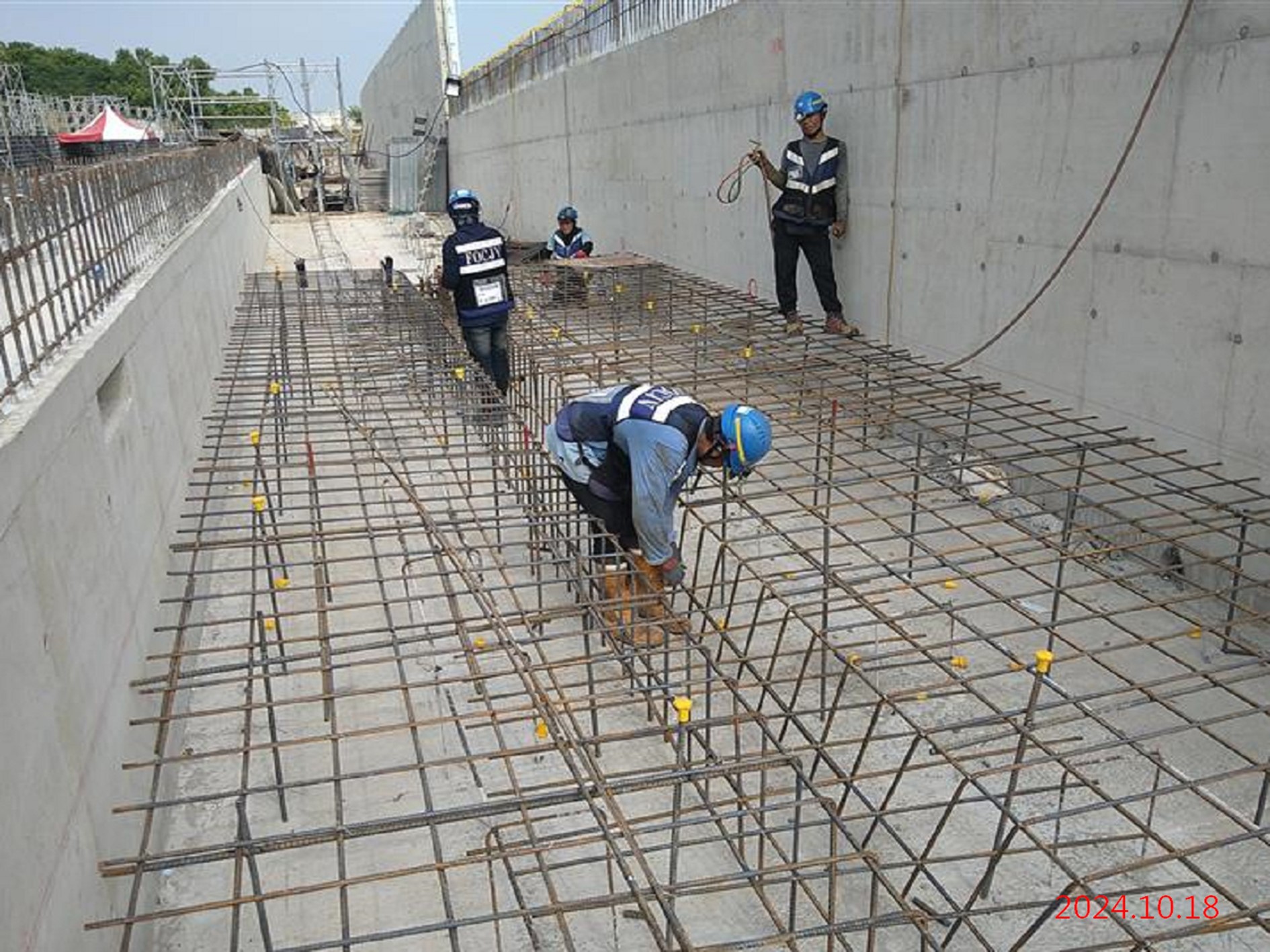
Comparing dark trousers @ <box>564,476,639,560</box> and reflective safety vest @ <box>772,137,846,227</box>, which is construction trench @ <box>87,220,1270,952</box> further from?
reflective safety vest @ <box>772,137,846,227</box>

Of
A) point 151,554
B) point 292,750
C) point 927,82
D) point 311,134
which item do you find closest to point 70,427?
point 151,554

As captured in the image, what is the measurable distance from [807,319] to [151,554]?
618 cm

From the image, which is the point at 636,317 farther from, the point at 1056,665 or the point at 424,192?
the point at 424,192

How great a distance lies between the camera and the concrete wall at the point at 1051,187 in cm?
518

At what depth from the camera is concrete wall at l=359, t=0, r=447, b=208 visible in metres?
30.2

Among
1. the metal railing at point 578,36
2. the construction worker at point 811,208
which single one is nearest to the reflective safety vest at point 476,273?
the construction worker at point 811,208

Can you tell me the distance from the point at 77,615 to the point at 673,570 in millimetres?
2551

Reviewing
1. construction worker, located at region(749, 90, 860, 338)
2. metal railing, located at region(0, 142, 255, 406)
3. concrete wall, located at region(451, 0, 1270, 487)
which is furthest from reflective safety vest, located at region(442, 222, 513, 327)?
concrete wall, located at region(451, 0, 1270, 487)

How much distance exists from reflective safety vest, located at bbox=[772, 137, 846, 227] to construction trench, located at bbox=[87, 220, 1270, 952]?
1.68m

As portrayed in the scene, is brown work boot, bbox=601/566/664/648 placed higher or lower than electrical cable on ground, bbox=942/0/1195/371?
lower

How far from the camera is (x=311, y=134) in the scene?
3200cm

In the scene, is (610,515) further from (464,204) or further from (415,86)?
(415,86)

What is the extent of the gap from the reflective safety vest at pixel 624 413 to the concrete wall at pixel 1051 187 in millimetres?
2753

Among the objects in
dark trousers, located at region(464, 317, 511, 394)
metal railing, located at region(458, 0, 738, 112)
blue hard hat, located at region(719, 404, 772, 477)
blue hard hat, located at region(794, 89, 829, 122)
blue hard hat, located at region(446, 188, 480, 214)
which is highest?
metal railing, located at region(458, 0, 738, 112)
